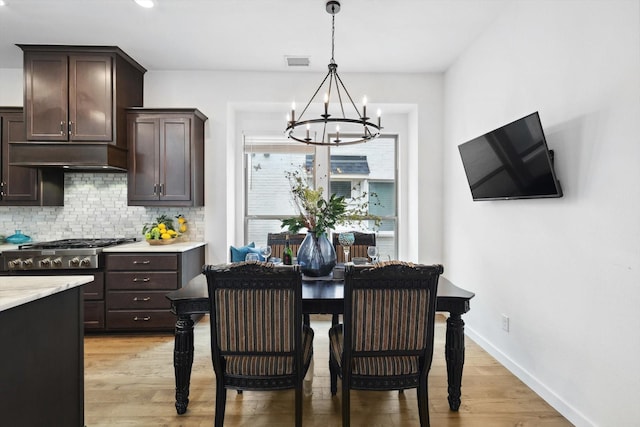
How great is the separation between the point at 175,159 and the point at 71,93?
3.74 ft

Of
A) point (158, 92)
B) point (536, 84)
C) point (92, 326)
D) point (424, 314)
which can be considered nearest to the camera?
point (424, 314)

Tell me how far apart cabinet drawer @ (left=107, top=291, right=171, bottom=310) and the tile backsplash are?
0.85m

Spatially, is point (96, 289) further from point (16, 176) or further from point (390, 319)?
point (390, 319)

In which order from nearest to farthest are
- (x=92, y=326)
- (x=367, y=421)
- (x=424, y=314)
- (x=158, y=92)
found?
(x=424, y=314) → (x=367, y=421) → (x=92, y=326) → (x=158, y=92)

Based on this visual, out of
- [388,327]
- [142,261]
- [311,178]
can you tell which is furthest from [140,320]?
[388,327]

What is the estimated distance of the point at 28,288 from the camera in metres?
1.50

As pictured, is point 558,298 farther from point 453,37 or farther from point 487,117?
point 453,37

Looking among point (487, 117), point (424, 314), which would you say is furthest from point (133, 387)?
point (487, 117)

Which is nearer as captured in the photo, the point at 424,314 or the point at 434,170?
the point at 424,314

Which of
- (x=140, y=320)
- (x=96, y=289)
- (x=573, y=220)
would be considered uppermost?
(x=573, y=220)

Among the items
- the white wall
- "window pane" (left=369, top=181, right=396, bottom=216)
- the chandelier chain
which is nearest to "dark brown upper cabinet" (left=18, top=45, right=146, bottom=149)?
the chandelier chain

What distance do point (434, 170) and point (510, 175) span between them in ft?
5.56

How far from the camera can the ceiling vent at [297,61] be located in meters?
3.70

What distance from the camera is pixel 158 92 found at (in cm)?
408
